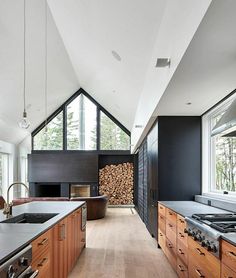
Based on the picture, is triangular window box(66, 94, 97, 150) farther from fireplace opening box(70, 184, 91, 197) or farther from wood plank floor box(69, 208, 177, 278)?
wood plank floor box(69, 208, 177, 278)

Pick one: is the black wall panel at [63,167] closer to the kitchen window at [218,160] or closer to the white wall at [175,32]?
the kitchen window at [218,160]

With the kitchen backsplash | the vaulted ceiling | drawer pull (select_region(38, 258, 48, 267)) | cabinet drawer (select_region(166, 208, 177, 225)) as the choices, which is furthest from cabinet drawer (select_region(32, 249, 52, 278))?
the kitchen backsplash

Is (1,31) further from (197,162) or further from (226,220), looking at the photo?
(226,220)

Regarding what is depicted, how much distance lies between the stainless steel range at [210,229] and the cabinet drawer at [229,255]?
0.09m

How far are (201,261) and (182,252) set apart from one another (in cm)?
83

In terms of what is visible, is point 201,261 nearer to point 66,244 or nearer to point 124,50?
point 66,244

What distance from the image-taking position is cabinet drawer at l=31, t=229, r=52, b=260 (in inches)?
91.4

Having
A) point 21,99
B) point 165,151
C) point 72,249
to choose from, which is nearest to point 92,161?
point 21,99

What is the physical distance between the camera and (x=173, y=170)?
5.29 m

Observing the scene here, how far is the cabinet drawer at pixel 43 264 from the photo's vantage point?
2386mm

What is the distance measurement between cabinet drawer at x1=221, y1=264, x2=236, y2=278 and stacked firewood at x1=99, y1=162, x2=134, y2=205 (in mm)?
10203

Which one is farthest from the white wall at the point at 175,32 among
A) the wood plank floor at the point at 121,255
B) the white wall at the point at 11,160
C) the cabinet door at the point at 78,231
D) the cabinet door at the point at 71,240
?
the white wall at the point at 11,160

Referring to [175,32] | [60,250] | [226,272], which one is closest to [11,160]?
[60,250]

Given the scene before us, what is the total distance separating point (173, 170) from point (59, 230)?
2551 millimetres
